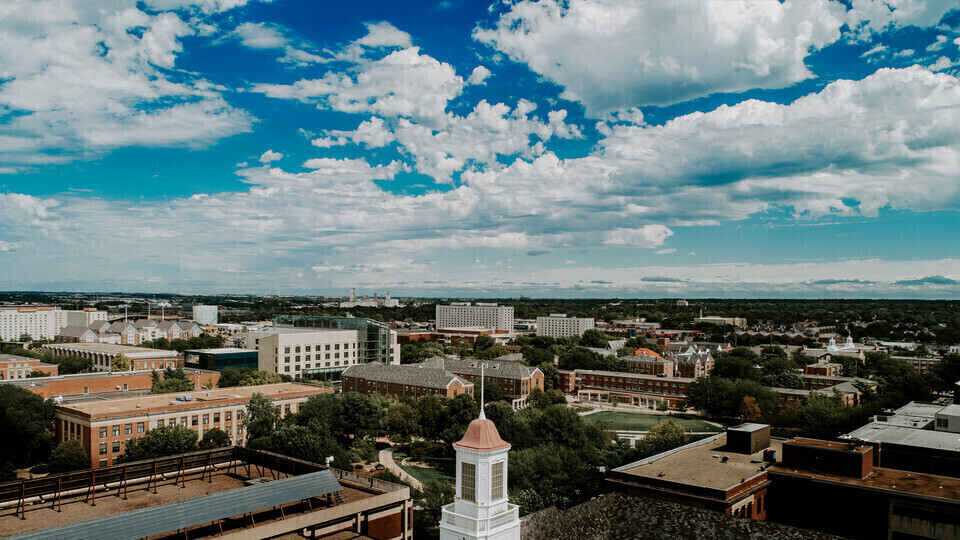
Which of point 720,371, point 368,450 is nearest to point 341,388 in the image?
point 368,450

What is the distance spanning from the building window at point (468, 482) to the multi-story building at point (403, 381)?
2584 inches

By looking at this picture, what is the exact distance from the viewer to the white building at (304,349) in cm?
9588

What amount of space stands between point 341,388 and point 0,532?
75418mm

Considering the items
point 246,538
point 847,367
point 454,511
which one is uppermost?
point 454,511

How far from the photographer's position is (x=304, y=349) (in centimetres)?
9906

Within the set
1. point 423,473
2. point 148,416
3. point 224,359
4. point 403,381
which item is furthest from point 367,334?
point 423,473

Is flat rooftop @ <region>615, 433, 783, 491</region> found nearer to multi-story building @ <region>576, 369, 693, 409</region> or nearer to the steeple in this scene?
the steeple

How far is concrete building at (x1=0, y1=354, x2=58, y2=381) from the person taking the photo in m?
95.3

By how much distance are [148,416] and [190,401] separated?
5.20 m

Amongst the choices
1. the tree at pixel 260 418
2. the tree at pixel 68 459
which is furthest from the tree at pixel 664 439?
the tree at pixel 68 459

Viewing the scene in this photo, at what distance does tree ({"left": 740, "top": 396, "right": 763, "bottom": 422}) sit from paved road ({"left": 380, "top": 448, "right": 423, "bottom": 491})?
164 feet

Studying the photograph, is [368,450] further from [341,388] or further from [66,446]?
[341,388]

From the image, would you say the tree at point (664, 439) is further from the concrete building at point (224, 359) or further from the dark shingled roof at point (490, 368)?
the concrete building at point (224, 359)

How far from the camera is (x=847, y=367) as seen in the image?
129250mm
